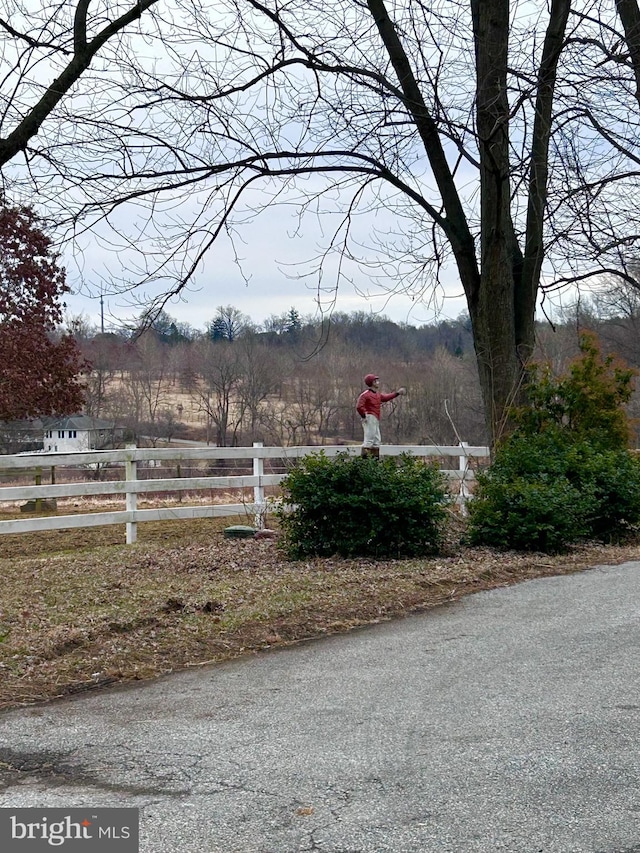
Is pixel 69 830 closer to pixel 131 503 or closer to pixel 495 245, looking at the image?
pixel 131 503

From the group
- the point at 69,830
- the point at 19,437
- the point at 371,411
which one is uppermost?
the point at 371,411

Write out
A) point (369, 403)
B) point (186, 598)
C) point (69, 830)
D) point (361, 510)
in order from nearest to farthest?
point (69, 830), point (186, 598), point (361, 510), point (369, 403)

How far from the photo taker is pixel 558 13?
1226cm

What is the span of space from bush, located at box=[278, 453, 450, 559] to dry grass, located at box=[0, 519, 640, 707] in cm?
36

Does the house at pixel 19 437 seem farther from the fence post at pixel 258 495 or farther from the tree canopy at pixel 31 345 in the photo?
the fence post at pixel 258 495

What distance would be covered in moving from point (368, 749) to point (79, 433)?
153ft

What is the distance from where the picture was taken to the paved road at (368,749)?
3.59 metres

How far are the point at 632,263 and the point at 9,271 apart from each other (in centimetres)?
1968

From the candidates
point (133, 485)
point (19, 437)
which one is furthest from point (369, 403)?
point (19, 437)

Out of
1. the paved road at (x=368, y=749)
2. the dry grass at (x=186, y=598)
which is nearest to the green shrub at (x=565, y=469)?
the dry grass at (x=186, y=598)

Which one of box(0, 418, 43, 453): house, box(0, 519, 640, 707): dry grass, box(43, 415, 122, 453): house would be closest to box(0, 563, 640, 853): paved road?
box(0, 519, 640, 707): dry grass

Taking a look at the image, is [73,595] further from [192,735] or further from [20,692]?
[192,735]

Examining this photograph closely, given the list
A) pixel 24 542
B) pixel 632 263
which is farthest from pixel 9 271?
pixel 632 263

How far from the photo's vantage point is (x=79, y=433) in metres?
49.3
